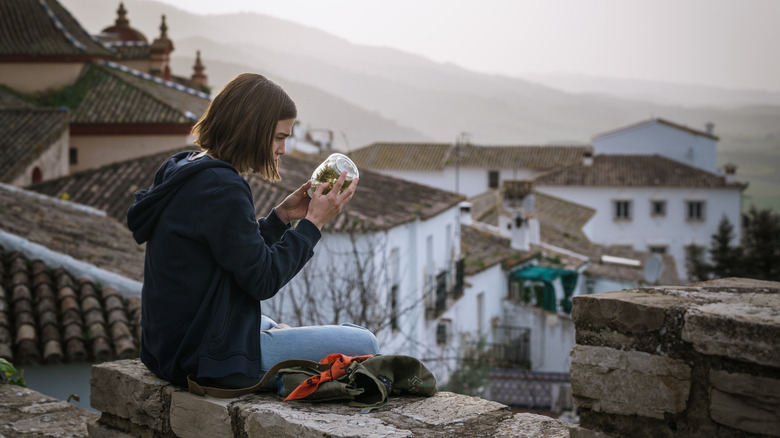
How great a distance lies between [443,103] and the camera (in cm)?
16338

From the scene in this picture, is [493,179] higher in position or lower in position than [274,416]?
lower

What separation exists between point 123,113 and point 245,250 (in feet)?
72.1

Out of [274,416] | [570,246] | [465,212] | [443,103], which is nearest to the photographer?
[274,416]

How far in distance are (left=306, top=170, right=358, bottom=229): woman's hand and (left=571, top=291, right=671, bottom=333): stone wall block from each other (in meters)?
0.88

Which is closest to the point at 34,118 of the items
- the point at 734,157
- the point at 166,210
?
the point at 166,210

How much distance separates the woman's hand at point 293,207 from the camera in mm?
2900

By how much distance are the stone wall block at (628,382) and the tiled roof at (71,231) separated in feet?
23.0

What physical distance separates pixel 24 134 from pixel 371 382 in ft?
58.5

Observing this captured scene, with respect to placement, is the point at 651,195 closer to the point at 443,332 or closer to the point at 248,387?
the point at 443,332

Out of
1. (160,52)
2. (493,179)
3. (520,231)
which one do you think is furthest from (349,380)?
(493,179)

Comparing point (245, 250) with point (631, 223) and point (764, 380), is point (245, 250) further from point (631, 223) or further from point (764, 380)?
point (631, 223)

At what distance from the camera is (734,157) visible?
347 ft

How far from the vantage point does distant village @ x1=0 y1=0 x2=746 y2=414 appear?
25.6 ft

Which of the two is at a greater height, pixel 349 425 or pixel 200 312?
pixel 200 312
